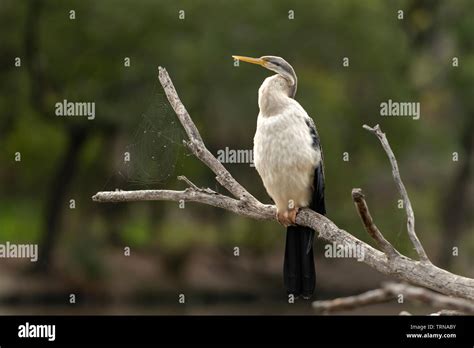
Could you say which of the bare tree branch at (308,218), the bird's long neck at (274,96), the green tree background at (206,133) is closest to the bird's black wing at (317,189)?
the bare tree branch at (308,218)

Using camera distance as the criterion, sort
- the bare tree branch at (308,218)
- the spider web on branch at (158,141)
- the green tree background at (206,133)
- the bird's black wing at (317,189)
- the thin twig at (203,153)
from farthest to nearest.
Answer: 1. the green tree background at (206,133)
2. the spider web on branch at (158,141)
3. the bird's black wing at (317,189)
4. the thin twig at (203,153)
5. the bare tree branch at (308,218)

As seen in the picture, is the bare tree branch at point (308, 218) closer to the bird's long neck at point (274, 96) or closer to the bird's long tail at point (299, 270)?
the bird's long tail at point (299, 270)

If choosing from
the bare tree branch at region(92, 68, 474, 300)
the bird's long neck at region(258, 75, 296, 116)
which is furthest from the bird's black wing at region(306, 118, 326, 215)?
the bird's long neck at region(258, 75, 296, 116)

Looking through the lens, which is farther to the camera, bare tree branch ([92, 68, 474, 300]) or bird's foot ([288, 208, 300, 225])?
bird's foot ([288, 208, 300, 225])

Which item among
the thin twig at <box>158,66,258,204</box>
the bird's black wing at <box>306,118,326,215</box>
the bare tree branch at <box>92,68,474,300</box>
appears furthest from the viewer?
the bird's black wing at <box>306,118,326,215</box>

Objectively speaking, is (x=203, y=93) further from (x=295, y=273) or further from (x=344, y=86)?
(x=295, y=273)

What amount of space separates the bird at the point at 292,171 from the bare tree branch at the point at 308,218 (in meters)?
0.10

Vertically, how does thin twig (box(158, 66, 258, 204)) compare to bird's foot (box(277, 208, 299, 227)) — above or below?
above

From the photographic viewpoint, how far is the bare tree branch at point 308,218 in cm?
512

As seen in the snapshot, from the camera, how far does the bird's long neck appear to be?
20.1ft

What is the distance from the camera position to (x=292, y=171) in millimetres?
6055

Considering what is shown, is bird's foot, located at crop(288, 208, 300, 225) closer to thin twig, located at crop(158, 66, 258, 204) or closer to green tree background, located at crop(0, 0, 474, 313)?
thin twig, located at crop(158, 66, 258, 204)

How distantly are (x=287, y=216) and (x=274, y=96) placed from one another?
31.0 inches

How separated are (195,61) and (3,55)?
3.64 metres
